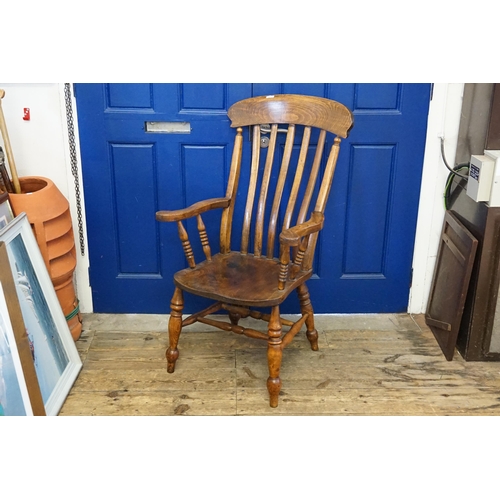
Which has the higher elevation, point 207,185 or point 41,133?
point 41,133

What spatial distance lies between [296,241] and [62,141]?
133cm

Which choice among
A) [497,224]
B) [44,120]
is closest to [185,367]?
[44,120]

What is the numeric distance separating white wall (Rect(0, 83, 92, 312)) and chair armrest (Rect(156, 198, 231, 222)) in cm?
65

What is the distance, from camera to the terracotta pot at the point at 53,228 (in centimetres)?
252

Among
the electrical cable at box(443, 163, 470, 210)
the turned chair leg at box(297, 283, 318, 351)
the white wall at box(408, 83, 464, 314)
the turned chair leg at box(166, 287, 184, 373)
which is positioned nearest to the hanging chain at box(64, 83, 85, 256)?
the turned chair leg at box(166, 287, 184, 373)

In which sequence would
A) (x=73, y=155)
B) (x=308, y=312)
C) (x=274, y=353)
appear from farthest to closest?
1. (x=73, y=155)
2. (x=308, y=312)
3. (x=274, y=353)

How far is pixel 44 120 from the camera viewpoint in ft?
9.07

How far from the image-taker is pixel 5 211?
244cm

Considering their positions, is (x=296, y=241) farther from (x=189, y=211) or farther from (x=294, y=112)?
(x=294, y=112)

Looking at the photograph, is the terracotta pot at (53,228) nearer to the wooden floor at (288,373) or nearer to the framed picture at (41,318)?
the framed picture at (41,318)

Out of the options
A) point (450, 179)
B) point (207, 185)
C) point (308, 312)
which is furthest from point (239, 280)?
point (450, 179)

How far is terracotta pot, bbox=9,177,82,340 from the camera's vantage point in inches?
99.1

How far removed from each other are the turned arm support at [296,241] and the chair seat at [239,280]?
0.17 feet

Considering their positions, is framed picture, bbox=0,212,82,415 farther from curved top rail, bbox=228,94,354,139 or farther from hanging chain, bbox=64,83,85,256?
curved top rail, bbox=228,94,354,139
